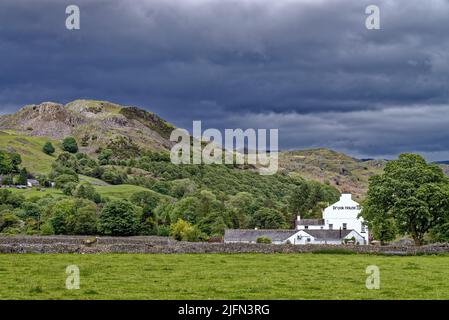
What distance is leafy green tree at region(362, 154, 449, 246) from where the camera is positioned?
212ft

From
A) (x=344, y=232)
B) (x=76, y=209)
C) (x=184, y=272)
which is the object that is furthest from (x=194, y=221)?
(x=184, y=272)

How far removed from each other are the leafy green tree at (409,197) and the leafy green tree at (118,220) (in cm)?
5463

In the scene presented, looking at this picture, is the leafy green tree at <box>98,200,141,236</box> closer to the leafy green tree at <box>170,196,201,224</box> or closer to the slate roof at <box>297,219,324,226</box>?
the leafy green tree at <box>170,196,201,224</box>

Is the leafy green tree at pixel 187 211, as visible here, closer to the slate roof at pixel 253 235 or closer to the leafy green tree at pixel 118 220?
the leafy green tree at pixel 118 220

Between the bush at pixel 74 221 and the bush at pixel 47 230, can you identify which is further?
the bush at pixel 74 221

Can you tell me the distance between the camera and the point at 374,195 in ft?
220

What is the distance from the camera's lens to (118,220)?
111000 mm

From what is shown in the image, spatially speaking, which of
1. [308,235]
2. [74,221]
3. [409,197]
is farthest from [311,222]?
[409,197]

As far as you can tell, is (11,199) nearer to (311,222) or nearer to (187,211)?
(187,211)

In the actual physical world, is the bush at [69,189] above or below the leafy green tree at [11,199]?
above

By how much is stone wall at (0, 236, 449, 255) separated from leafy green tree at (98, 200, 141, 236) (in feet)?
160

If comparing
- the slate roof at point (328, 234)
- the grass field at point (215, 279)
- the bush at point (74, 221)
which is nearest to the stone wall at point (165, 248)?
the grass field at point (215, 279)

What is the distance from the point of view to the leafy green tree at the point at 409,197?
212 feet

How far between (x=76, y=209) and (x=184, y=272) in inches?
3709
